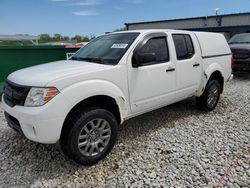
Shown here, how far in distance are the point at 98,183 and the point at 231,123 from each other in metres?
3.16

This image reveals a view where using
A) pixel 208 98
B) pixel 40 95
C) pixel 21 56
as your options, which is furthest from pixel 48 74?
pixel 21 56

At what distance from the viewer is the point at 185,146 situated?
→ 153 inches

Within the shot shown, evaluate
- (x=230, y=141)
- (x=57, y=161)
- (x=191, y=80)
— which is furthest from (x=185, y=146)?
(x=57, y=161)

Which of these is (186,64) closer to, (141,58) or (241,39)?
(141,58)

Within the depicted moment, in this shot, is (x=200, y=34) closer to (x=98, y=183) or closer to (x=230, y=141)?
(x=230, y=141)

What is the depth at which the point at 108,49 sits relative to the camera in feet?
13.1

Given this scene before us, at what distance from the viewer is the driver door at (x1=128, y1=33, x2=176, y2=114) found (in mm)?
3748

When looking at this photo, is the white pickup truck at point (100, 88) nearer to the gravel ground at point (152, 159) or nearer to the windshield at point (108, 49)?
the windshield at point (108, 49)

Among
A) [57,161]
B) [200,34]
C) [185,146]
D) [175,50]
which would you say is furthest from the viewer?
[200,34]

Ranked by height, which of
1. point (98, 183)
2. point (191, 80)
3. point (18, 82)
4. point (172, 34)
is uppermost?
point (172, 34)

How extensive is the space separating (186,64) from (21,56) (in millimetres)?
4980

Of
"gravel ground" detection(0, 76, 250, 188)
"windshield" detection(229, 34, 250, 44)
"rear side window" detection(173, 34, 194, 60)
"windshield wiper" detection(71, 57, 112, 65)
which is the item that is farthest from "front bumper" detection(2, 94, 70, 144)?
"windshield" detection(229, 34, 250, 44)

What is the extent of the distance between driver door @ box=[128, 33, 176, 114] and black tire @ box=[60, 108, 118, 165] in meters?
0.54

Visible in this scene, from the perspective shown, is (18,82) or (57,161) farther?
(57,161)
